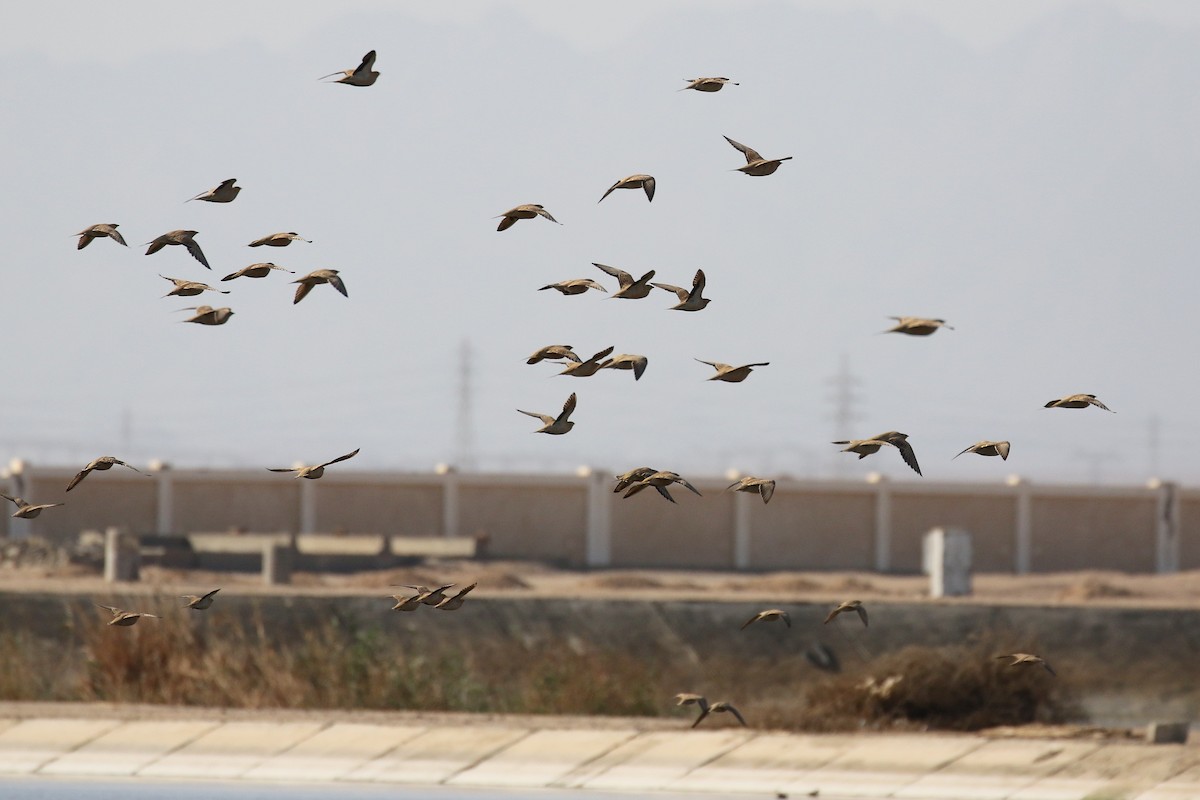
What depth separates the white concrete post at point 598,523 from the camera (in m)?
52.3

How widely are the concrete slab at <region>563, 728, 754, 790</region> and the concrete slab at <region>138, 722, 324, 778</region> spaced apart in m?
2.97

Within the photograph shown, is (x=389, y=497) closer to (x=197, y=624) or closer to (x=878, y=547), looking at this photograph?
(x=878, y=547)

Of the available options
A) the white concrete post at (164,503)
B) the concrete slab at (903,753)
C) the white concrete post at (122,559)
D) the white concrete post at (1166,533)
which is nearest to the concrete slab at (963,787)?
the concrete slab at (903,753)

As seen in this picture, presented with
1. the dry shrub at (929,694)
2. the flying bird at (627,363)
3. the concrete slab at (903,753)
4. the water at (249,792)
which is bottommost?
the water at (249,792)

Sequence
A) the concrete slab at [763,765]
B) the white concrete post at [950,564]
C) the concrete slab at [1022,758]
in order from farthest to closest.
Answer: the white concrete post at [950,564] < the concrete slab at [763,765] < the concrete slab at [1022,758]

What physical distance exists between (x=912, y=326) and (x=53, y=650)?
53.2ft

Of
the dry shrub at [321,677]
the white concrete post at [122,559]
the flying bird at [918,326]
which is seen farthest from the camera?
the white concrete post at [122,559]

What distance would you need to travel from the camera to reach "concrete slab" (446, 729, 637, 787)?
1828cm

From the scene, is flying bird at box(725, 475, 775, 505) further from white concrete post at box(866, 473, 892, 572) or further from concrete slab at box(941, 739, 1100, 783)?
white concrete post at box(866, 473, 892, 572)

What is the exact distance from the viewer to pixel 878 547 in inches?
2073

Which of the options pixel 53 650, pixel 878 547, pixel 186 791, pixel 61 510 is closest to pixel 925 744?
pixel 186 791

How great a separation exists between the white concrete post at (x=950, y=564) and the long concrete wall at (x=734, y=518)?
22.8 meters

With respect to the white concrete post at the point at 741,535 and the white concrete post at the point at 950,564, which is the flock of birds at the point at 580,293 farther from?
the white concrete post at the point at 741,535

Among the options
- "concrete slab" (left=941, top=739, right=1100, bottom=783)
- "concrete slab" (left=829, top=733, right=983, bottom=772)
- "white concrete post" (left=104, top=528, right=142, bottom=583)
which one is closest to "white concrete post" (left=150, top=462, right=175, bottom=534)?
"white concrete post" (left=104, top=528, right=142, bottom=583)
